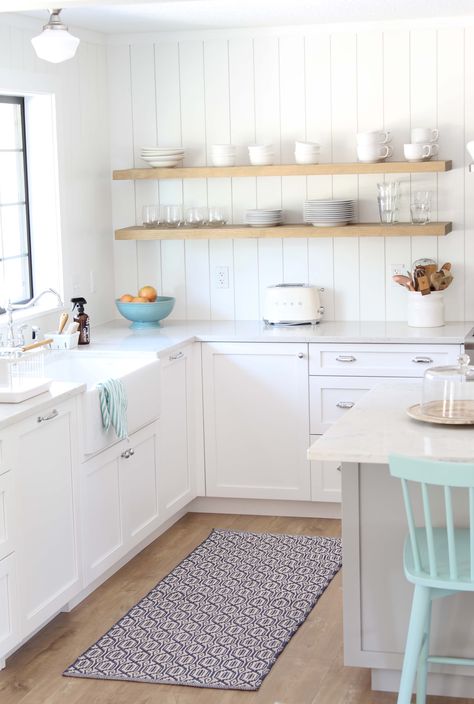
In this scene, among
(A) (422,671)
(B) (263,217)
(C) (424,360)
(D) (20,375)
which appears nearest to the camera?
(A) (422,671)

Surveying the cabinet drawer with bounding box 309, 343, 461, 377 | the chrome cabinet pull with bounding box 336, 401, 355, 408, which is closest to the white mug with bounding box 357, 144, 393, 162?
the cabinet drawer with bounding box 309, 343, 461, 377

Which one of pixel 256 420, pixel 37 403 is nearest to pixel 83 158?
pixel 256 420

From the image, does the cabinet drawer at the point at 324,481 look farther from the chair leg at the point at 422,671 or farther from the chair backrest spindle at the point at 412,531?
the chair backrest spindle at the point at 412,531

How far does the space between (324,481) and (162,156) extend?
1.81 m

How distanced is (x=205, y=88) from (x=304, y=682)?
319cm

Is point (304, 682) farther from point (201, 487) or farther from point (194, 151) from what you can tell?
point (194, 151)

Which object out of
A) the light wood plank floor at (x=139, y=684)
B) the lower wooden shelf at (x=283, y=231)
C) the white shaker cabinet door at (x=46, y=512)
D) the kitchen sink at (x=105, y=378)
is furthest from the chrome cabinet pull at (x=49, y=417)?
the lower wooden shelf at (x=283, y=231)

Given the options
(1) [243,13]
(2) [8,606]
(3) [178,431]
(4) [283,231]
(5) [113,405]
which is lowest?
(2) [8,606]

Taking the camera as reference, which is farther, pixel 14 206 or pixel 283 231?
pixel 283 231

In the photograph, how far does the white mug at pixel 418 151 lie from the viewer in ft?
16.7

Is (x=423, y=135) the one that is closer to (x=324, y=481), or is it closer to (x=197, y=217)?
(x=197, y=217)

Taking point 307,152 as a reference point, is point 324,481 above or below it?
below

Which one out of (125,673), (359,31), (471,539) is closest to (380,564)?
(471,539)

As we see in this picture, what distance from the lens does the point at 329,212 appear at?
524 centimetres
